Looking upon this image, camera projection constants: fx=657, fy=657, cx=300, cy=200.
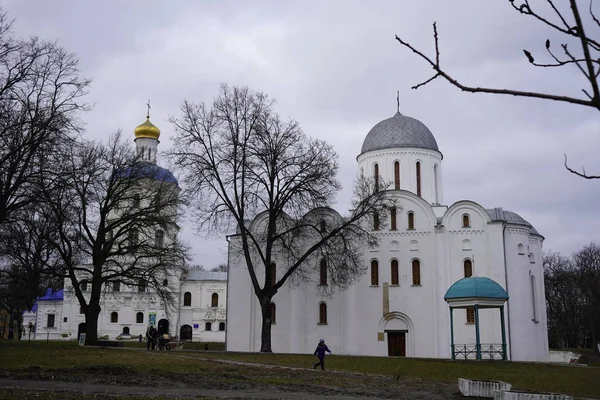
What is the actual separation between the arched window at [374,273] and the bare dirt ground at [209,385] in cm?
2190

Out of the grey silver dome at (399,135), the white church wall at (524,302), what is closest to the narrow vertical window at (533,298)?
the white church wall at (524,302)

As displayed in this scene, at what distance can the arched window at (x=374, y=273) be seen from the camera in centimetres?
4050

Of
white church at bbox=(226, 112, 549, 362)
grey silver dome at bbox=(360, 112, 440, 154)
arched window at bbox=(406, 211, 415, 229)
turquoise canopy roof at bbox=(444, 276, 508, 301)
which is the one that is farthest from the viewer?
grey silver dome at bbox=(360, 112, 440, 154)

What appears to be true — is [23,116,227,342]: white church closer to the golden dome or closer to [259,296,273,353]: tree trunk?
the golden dome

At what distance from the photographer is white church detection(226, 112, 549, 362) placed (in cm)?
3825

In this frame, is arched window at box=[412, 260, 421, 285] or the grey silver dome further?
the grey silver dome

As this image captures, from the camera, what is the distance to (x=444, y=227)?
131ft

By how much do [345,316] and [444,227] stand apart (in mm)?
8114

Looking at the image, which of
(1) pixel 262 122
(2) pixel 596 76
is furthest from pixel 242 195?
(2) pixel 596 76

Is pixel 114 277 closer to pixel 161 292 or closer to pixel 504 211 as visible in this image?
pixel 161 292

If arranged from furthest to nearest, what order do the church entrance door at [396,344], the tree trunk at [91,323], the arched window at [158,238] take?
the church entrance door at [396,344], the arched window at [158,238], the tree trunk at [91,323]

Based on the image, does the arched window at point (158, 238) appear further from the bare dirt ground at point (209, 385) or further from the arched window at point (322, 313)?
the bare dirt ground at point (209, 385)

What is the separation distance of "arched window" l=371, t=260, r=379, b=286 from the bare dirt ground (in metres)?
21.9

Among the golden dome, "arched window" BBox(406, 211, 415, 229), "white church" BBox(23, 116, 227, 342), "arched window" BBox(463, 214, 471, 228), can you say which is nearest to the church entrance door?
"arched window" BBox(406, 211, 415, 229)
